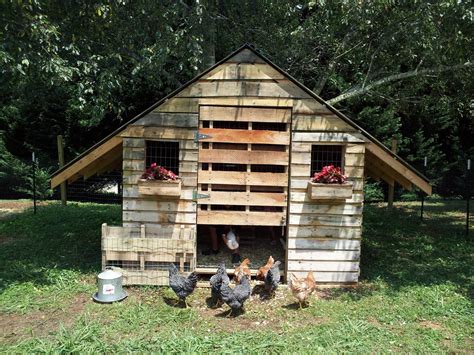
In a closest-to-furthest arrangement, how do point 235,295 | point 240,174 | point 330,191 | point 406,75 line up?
point 235,295, point 330,191, point 240,174, point 406,75

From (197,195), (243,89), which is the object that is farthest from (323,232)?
(243,89)

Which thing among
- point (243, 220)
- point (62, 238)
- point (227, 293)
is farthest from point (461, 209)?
point (62, 238)

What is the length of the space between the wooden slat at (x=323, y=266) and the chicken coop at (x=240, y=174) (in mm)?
16

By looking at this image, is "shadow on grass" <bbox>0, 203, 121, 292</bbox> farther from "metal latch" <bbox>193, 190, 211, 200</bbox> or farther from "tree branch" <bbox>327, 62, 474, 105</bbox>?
"tree branch" <bbox>327, 62, 474, 105</bbox>

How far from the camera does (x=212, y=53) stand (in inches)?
397

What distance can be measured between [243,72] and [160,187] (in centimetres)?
216

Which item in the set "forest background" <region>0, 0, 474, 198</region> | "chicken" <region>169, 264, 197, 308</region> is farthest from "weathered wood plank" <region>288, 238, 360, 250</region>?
"forest background" <region>0, 0, 474, 198</region>

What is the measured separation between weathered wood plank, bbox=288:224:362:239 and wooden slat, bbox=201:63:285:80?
2371 millimetres

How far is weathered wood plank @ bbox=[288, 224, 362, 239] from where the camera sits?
700cm

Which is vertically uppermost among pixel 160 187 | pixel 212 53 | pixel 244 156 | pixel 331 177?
pixel 212 53

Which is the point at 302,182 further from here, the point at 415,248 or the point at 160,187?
the point at 415,248

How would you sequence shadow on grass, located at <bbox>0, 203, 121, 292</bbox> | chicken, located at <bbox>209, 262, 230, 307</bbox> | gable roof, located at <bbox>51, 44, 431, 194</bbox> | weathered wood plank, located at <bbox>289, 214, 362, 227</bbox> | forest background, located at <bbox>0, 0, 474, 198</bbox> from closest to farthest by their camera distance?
chicken, located at <bbox>209, 262, 230, 307</bbox> → gable roof, located at <bbox>51, 44, 431, 194</bbox> → weathered wood plank, located at <bbox>289, 214, 362, 227</bbox> → shadow on grass, located at <bbox>0, 203, 121, 292</bbox> → forest background, located at <bbox>0, 0, 474, 198</bbox>

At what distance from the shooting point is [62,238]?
954 centimetres

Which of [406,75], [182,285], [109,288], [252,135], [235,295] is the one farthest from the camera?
[406,75]
